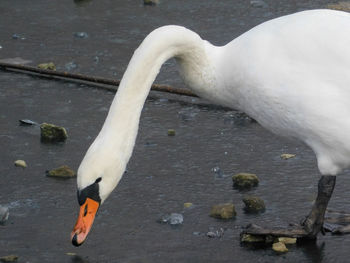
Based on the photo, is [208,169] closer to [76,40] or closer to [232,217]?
[232,217]

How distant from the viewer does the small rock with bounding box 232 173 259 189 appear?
5.75 meters

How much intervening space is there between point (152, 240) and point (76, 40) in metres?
4.03

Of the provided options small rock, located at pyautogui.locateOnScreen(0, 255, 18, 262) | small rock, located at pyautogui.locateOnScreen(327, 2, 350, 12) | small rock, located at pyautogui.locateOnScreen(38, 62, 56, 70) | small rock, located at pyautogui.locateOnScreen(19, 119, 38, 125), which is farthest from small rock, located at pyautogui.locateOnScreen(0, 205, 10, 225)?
small rock, located at pyautogui.locateOnScreen(327, 2, 350, 12)

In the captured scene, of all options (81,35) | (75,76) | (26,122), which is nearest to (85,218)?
(26,122)

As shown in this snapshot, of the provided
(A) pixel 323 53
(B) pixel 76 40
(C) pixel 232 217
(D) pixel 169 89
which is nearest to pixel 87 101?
(D) pixel 169 89

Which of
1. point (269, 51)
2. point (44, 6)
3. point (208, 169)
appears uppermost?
point (269, 51)

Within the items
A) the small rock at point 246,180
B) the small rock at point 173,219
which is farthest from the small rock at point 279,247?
the small rock at point 246,180

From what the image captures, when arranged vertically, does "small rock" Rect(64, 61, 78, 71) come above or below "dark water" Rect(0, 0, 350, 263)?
below

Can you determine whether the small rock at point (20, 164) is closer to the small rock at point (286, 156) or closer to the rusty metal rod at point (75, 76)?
the rusty metal rod at point (75, 76)

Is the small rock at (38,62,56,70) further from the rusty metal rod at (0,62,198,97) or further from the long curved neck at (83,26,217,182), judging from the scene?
the long curved neck at (83,26,217,182)

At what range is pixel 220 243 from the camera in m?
5.12

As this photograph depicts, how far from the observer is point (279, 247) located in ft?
16.8

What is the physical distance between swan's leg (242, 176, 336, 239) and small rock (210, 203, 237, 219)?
7.9 inches

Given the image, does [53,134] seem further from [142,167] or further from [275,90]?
[275,90]
